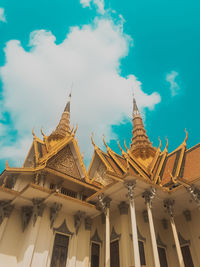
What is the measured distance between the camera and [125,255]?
11531 mm

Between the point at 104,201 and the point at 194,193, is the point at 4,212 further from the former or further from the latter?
the point at 194,193

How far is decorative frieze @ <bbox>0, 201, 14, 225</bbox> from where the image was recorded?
1195 centimetres

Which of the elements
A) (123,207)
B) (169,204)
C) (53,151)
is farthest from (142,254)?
(53,151)

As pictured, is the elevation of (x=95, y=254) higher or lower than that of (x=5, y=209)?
lower

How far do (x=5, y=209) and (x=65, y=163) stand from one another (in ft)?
16.7

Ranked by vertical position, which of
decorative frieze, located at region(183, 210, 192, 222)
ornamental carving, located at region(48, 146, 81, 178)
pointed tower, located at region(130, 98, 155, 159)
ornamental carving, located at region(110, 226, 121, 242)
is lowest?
ornamental carving, located at region(110, 226, 121, 242)

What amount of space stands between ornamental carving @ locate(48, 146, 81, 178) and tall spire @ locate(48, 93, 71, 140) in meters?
4.56

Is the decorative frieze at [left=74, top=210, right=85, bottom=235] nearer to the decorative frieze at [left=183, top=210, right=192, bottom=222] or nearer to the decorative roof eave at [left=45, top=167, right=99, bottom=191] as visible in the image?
the decorative roof eave at [left=45, top=167, right=99, bottom=191]

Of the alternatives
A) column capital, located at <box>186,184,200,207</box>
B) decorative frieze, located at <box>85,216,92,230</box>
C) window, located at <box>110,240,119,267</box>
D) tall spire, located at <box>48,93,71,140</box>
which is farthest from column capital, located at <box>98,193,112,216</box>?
tall spire, located at <box>48,93,71,140</box>

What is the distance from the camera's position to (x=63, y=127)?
2428 centimetres

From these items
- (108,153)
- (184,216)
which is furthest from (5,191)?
(184,216)

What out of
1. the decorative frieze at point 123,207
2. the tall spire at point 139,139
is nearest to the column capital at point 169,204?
the decorative frieze at point 123,207

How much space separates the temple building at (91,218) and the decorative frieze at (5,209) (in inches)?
2.1

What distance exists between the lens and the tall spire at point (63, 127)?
20953 mm
